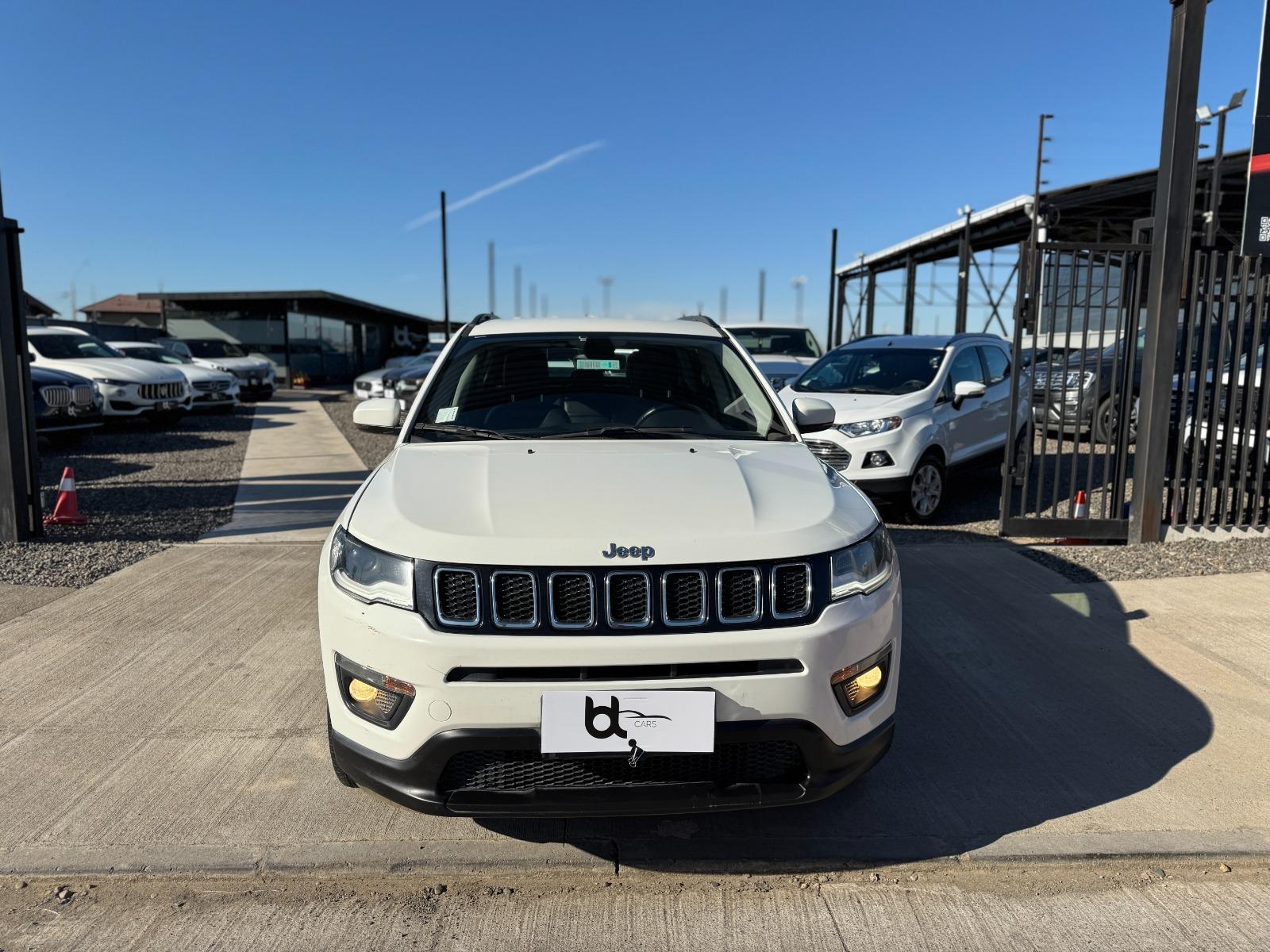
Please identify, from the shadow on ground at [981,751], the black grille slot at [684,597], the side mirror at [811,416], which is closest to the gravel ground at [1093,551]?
the shadow on ground at [981,751]

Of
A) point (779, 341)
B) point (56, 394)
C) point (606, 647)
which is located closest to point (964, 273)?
point (779, 341)

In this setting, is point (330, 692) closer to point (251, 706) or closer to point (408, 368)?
point (251, 706)

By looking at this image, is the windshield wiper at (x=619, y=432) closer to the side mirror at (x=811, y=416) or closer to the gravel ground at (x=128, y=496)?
the side mirror at (x=811, y=416)

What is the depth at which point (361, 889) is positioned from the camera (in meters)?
2.76

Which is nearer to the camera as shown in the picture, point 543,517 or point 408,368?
point 543,517

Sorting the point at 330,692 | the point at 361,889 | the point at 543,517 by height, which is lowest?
the point at 361,889

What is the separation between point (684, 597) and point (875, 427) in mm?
5847

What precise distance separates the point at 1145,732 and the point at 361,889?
3.10m

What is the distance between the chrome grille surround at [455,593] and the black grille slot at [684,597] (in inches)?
20.1

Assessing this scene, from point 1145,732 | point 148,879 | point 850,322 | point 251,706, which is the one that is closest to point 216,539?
point 251,706

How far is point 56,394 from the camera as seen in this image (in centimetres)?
1205

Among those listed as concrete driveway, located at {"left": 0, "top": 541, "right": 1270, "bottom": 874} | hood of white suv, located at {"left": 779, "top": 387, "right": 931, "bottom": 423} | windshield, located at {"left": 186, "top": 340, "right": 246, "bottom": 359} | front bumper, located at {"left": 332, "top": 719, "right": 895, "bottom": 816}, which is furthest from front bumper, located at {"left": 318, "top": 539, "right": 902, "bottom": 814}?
windshield, located at {"left": 186, "top": 340, "right": 246, "bottom": 359}

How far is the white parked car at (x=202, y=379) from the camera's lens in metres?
18.2

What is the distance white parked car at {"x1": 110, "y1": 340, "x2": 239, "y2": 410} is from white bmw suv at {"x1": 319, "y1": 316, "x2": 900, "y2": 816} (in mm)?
17146
